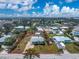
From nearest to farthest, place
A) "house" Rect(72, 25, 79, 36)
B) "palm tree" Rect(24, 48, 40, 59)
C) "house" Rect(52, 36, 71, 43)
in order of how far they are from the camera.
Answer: "palm tree" Rect(24, 48, 40, 59) < "house" Rect(52, 36, 71, 43) < "house" Rect(72, 25, 79, 36)

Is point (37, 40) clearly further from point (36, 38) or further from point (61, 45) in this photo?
point (61, 45)

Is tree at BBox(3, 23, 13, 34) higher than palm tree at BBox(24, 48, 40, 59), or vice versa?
tree at BBox(3, 23, 13, 34)

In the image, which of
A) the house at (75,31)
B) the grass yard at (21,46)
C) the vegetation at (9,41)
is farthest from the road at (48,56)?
the house at (75,31)

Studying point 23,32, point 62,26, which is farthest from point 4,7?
point 62,26

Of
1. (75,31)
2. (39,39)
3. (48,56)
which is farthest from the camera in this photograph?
(75,31)

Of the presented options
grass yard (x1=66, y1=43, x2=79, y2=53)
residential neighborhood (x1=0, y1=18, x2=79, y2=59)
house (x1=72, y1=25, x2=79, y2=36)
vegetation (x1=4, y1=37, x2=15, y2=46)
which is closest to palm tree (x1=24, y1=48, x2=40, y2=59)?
residential neighborhood (x1=0, y1=18, x2=79, y2=59)

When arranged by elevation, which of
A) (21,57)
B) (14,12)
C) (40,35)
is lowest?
(21,57)

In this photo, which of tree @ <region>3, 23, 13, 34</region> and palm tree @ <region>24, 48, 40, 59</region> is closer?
palm tree @ <region>24, 48, 40, 59</region>

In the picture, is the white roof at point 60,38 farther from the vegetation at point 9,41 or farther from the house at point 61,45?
the vegetation at point 9,41

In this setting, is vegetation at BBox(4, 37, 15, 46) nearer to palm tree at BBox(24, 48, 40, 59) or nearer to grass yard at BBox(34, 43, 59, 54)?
palm tree at BBox(24, 48, 40, 59)

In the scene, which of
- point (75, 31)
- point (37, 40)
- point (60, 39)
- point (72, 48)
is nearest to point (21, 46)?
point (37, 40)

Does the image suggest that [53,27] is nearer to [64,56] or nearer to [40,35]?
[40,35]
